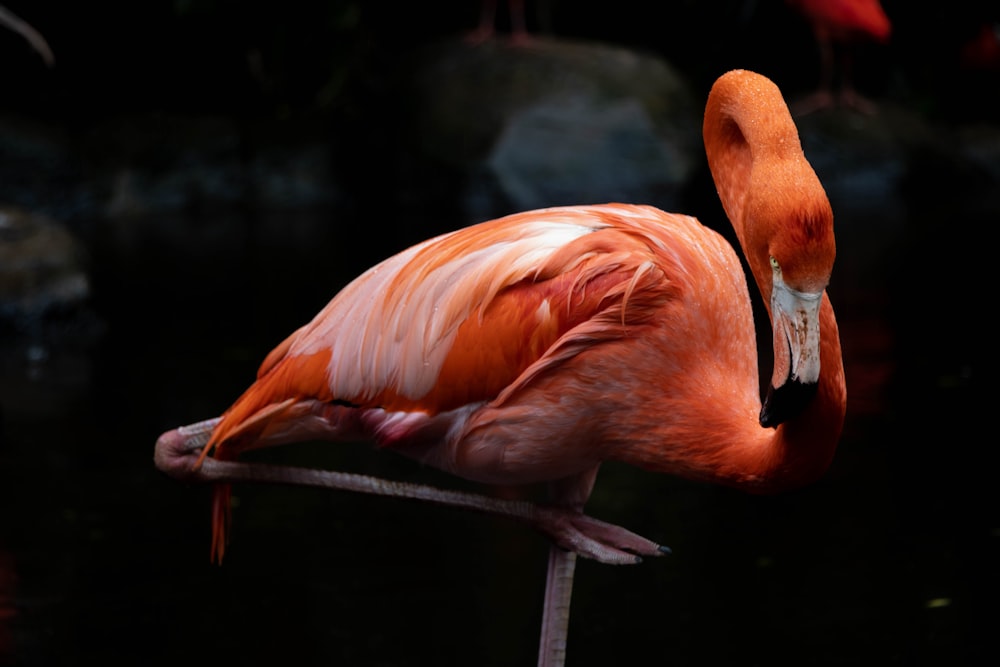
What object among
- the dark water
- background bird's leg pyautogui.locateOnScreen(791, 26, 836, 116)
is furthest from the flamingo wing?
background bird's leg pyautogui.locateOnScreen(791, 26, 836, 116)

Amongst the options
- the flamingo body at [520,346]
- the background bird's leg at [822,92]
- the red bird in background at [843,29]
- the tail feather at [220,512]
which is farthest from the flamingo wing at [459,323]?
the background bird's leg at [822,92]

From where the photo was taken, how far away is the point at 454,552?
4.31m

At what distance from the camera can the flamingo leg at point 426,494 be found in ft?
9.21

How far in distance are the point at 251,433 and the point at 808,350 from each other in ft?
4.55

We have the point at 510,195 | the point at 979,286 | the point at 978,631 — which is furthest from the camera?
the point at 510,195

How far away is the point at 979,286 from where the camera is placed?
25.9ft

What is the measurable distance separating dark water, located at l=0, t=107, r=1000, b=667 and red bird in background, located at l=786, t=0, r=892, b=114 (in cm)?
422

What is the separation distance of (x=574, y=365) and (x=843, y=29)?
8592 millimetres

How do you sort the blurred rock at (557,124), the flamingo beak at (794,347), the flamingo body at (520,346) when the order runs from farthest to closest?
the blurred rock at (557,124)
the flamingo body at (520,346)
the flamingo beak at (794,347)

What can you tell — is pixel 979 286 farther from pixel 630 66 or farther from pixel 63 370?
pixel 63 370

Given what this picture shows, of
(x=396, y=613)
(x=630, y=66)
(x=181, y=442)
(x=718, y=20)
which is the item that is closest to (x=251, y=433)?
(x=181, y=442)

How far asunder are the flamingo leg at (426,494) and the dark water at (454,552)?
0.78 m

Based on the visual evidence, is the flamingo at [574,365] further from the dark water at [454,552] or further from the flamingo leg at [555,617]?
the dark water at [454,552]

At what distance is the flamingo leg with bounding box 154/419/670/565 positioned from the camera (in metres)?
2.81
